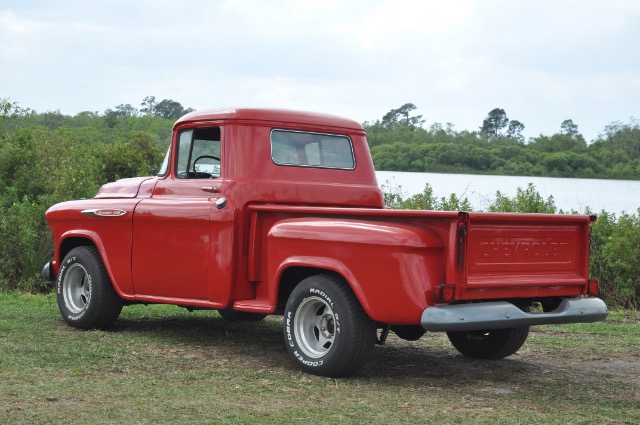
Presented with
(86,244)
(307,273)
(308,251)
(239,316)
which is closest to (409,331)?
(307,273)

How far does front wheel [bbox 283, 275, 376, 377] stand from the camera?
7.13m

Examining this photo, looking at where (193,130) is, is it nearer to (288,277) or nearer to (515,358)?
(288,277)

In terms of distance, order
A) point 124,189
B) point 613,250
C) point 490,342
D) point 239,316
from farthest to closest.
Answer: point 613,250, point 239,316, point 124,189, point 490,342

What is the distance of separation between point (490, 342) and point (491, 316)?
5.25ft

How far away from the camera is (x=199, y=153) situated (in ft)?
29.0

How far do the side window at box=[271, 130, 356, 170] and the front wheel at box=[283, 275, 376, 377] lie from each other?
153 cm

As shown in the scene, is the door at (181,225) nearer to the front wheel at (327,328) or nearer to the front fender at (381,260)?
the front wheel at (327,328)

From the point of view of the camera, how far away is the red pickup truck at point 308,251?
269 inches

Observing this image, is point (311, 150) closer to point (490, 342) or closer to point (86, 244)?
point (490, 342)

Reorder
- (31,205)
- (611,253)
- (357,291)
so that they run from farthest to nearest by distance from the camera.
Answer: (31,205) < (611,253) < (357,291)

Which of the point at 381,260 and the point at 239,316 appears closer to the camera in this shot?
the point at 381,260

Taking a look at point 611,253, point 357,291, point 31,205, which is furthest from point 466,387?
point 31,205

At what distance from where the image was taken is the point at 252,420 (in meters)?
5.89

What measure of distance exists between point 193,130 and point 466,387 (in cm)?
327
